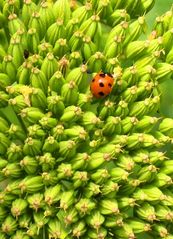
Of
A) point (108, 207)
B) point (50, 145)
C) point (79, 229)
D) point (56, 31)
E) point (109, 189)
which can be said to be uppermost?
point (56, 31)

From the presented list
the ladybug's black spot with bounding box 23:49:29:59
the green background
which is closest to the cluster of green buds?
the ladybug's black spot with bounding box 23:49:29:59

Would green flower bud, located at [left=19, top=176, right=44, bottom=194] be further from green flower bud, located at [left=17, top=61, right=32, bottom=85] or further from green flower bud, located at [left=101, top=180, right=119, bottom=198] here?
green flower bud, located at [left=17, top=61, right=32, bottom=85]

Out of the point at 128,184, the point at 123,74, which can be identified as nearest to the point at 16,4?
the point at 123,74

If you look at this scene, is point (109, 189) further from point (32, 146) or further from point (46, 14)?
point (46, 14)

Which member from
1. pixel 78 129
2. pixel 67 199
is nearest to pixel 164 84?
pixel 78 129

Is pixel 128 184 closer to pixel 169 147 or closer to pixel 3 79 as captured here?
pixel 169 147

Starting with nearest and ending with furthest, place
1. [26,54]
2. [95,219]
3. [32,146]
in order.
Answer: [32,146] → [95,219] → [26,54]
